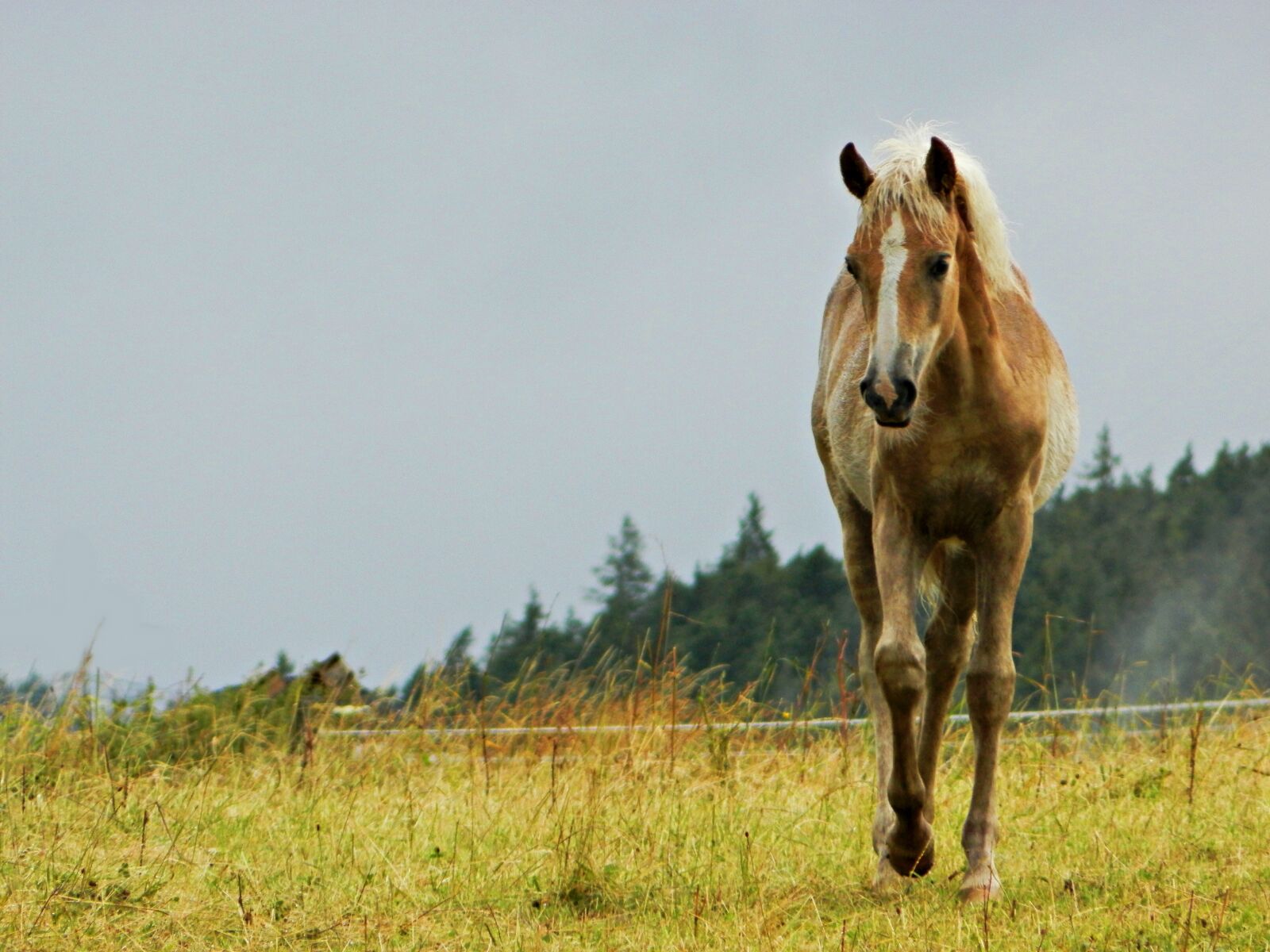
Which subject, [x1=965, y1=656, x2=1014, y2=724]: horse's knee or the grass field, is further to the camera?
[x1=965, y1=656, x2=1014, y2=724]: horse's knee

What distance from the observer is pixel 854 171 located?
4.60 m

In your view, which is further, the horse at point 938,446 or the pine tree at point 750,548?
the pine tree at point 750,548

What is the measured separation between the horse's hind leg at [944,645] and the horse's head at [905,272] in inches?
40.0

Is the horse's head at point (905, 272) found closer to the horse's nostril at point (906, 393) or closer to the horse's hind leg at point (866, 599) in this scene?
the horse's nostril at point (906, 393)

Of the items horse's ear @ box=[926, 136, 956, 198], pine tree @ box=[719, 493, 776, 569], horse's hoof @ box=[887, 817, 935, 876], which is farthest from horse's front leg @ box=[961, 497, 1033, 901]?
pine tree @ box=[719, 493, 776, 569]

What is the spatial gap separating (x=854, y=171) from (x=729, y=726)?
275 cm

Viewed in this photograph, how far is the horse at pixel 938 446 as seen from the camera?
427 cm

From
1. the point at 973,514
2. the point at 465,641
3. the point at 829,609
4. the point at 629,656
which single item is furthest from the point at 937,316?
the point at 829,609

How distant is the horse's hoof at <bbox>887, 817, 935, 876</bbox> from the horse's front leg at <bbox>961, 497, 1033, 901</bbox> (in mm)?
138

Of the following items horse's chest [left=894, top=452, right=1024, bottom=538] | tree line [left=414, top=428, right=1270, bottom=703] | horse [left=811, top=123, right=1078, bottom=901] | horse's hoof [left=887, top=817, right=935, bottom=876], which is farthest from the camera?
tree line [left=414, top=428, right=1270, bottom=703]

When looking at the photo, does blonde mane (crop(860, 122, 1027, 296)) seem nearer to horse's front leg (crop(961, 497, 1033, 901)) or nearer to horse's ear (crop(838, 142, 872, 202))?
horse's ear (crop(838, 142, 872, 202))

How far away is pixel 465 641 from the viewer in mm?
8453

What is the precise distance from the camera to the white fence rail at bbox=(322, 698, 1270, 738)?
6.93m

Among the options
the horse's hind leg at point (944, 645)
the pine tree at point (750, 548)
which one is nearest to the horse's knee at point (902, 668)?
the horse's hind leg at point (944, 645)
